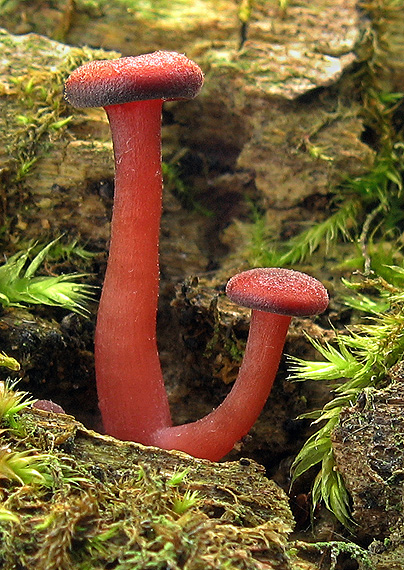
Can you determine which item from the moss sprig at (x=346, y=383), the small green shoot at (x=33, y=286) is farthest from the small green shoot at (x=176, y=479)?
the small green shoot at (x=33, y=286)

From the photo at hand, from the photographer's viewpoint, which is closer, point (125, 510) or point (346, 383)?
point (125, 510)

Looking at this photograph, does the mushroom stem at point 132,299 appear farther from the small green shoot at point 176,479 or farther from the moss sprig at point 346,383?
the small green shoot at point 176,479

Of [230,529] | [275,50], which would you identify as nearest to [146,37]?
[275,50]

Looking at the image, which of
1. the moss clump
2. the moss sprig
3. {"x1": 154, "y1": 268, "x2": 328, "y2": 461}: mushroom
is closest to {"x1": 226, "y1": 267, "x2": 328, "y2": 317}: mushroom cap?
{"x1": 154, "y1": 268, "x2": 328, "y2": 461}: mushroom

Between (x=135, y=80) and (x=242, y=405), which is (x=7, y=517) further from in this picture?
(x=135, y=80)

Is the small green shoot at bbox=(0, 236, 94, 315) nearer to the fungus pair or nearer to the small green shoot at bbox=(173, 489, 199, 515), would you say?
the fungus pair

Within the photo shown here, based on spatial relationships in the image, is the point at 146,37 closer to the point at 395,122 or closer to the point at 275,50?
the point at 275,50

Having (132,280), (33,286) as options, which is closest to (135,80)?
(132,280)
